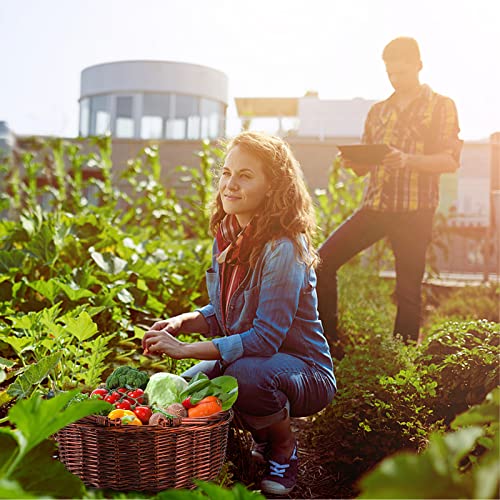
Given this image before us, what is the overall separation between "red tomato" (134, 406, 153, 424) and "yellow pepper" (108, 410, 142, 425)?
1 cm

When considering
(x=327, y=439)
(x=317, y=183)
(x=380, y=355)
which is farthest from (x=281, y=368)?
(x=317, y=183)

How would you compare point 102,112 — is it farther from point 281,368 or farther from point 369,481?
point 369,481

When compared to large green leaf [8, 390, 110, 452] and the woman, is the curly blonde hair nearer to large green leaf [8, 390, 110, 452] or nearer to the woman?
the woman

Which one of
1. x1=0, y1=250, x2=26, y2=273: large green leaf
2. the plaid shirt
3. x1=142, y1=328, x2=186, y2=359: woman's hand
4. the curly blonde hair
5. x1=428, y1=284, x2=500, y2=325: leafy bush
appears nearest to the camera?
x1=142, y1=328, x2=186, y2=359: woman's hand

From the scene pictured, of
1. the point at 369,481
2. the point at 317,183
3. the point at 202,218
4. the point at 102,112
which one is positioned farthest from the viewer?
the point at 102,112

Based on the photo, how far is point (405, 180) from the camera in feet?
12.3

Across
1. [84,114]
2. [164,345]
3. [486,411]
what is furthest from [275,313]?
[84,114]

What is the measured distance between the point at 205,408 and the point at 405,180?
7.22ft

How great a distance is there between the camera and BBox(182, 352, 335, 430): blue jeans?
2115mm

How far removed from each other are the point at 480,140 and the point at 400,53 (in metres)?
13.6

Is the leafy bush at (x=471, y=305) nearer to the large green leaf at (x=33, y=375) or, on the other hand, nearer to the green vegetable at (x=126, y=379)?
the green vegetable at (x=126, y=379)

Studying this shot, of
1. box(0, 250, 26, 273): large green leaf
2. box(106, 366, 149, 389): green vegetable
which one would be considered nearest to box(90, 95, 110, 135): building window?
box(0, 250, 26, 273): large green leaf

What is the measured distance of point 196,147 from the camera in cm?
1368

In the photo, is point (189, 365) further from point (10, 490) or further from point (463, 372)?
point (10, 490)
